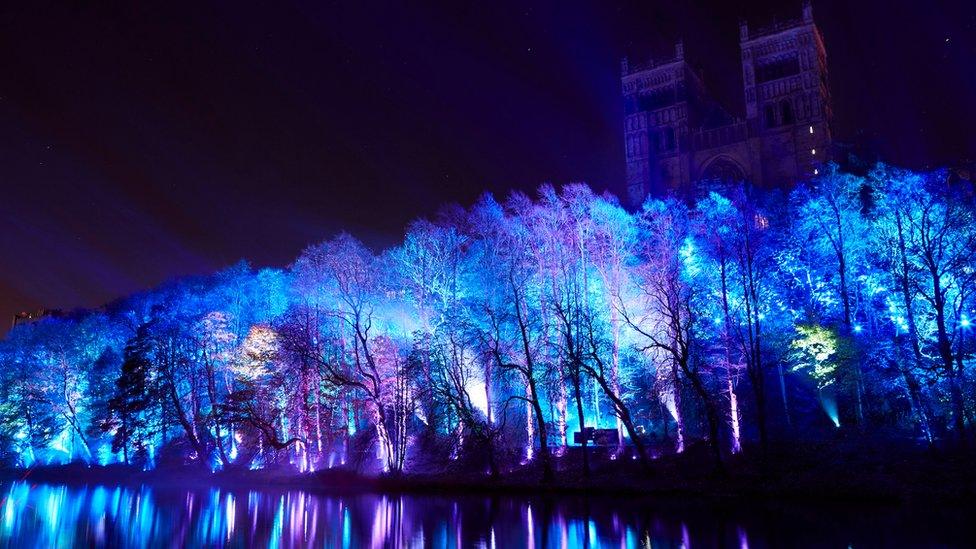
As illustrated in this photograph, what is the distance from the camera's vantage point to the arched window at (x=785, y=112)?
73938 millimetres

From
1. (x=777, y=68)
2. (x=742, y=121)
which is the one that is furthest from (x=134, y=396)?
(x=777, y=68)

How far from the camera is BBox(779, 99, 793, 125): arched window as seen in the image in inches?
2911

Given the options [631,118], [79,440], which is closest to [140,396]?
[79,440]

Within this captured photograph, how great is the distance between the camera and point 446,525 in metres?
21.2

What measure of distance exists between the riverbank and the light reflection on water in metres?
2.53

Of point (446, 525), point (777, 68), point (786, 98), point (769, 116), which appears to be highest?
point (777, 68)

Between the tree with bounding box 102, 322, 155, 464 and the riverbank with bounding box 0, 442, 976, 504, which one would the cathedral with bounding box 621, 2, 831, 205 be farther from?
the tree with bounding box 102, 322, 155, 464

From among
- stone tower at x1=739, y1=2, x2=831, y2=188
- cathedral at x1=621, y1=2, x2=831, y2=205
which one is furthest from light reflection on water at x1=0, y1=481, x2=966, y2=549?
stone tower at x1=739, y1=2, x2=831, y2=188

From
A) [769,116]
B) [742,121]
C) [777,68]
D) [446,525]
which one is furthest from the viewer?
[777,68]

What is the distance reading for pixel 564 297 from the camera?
34.8 meters

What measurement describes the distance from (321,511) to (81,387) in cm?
3735

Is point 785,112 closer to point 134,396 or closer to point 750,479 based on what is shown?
point 750,479

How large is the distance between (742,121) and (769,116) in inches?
108

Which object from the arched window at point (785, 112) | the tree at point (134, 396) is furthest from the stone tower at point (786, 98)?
the tree at point (134, 396)
